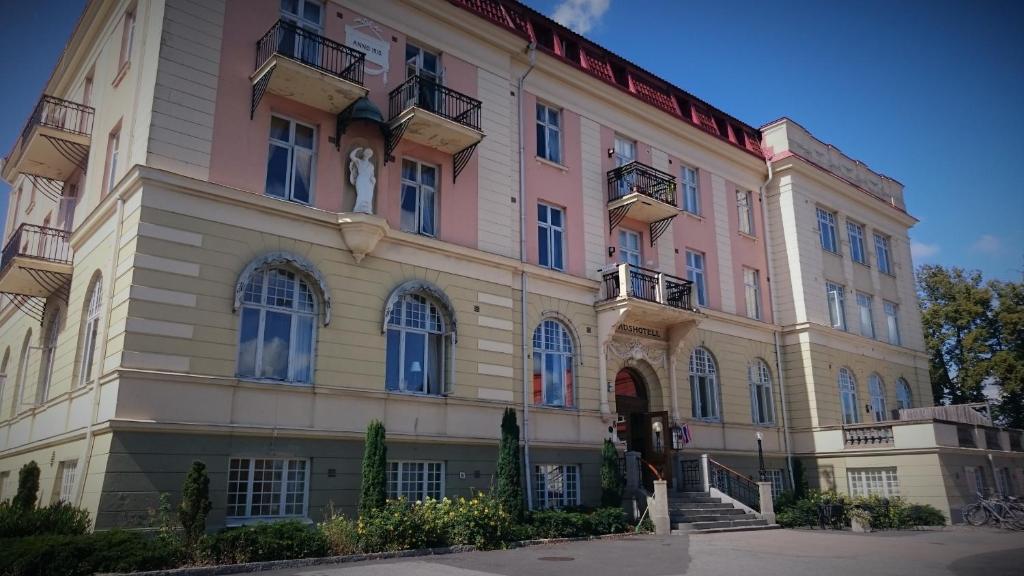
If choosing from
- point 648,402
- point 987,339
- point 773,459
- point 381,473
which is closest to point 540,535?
point 381,473

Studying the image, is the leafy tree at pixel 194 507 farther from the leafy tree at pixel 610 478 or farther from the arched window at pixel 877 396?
the arched window at pixel 877 396

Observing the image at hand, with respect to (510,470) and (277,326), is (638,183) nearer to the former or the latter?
(510,470)

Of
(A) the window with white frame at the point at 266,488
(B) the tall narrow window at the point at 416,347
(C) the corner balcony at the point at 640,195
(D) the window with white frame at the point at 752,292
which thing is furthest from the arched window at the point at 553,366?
(D) the window with white frame at the point at 752,292

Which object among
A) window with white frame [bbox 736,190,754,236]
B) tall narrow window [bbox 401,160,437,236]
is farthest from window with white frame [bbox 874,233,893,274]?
tall narrow window [bbox 401,160,437,236]

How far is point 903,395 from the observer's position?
35531mm

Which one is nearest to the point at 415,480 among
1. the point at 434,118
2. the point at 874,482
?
the point at 434,118

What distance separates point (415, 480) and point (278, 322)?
5.18 metres

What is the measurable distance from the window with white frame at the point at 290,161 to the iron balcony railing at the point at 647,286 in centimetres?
1021

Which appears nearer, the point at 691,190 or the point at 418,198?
the point at 418,198

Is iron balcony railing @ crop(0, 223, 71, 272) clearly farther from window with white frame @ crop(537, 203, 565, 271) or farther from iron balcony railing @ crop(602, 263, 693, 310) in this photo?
iron balcony railing @ crop(602, 263, 693, 310)

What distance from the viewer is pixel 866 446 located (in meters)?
28.5

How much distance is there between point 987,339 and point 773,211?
64.8 ft

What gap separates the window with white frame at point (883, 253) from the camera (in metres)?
36.8

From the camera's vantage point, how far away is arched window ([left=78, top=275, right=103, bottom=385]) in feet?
57.5
